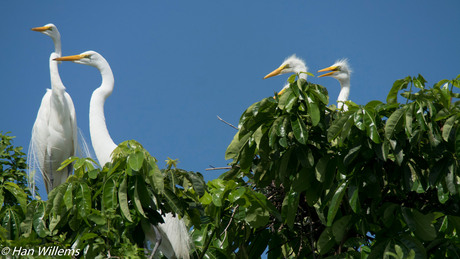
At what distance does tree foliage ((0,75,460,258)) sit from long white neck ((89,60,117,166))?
6.48ft

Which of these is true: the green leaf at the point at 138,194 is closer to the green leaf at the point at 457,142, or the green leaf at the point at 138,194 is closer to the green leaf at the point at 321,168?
the green leaf at the point at 321,168

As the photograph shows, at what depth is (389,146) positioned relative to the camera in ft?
11.2

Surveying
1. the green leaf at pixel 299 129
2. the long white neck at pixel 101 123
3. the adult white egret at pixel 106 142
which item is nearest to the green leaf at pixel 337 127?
the green leaf at pixel 299 129

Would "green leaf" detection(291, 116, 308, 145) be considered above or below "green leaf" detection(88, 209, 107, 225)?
above

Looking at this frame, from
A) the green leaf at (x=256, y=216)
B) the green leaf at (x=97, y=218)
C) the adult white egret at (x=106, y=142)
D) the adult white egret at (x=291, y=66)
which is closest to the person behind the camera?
the green leaf at (x=97, y=218)

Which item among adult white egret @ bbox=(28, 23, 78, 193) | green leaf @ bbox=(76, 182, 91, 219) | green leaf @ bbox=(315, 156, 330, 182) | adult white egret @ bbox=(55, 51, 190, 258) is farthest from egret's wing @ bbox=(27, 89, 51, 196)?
green leaf @ bbox=(315, 156, 330, 182)

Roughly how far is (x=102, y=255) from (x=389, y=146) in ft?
4.92

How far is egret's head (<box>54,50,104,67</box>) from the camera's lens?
7156mm

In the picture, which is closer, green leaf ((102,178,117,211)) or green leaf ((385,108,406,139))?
green leaf ((385,108,406,139))

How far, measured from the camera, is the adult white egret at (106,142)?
4.91 m

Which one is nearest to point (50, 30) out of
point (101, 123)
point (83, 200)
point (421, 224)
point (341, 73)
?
point (101, 123)

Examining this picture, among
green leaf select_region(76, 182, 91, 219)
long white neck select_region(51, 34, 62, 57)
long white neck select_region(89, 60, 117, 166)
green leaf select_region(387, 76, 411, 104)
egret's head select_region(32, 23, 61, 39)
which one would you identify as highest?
egret's head select_region(32, 23, 61, 39)

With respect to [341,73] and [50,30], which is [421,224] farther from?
[50,30]

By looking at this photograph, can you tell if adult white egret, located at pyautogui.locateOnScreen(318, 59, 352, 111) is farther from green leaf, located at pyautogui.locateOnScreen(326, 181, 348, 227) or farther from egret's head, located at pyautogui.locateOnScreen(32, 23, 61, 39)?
green leaf, located at pyautogui.locateOnScreen(326, 181, 348, 227)
